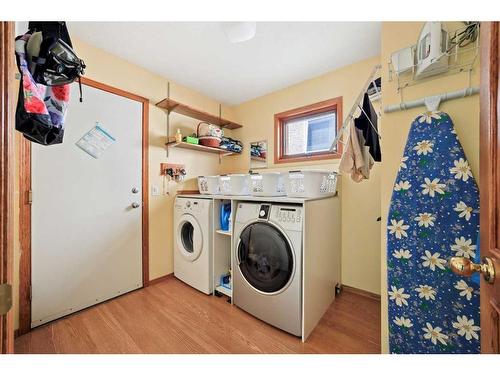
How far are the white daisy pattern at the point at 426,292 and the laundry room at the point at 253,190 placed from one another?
0.01 metres

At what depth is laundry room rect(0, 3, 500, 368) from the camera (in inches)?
31.8

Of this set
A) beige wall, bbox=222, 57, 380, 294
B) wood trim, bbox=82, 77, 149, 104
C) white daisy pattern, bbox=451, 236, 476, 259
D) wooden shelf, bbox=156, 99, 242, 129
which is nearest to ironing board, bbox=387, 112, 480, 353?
white daisy pattern, bbox=451, 236, 476, 259

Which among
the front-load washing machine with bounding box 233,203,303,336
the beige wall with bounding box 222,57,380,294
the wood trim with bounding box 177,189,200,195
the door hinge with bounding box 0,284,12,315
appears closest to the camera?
the door hinge with bounding box 0,284,12,315

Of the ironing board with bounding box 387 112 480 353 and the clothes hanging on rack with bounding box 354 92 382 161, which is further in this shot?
the clothes hanging on rack with bounding box 354 92 382 161

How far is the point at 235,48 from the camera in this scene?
5.68ft

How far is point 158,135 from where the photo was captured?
85.6 inches

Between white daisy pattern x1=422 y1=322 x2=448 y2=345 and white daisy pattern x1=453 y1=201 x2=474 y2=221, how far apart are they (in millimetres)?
505

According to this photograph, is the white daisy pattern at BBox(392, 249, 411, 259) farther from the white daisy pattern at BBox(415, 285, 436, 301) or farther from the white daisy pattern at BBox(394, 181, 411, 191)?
the white daisy pattern at BBox(394, 181, 411, 191)

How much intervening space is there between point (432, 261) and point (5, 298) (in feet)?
4.69

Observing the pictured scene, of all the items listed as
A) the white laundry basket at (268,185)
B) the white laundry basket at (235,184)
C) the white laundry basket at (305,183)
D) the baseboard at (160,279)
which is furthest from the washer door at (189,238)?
the white laundry basket at (305,183)

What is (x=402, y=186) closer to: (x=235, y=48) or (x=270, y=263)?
(x=270, y=263)

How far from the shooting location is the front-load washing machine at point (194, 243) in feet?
6.31

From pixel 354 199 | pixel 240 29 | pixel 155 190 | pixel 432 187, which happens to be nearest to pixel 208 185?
pixel 155 190
